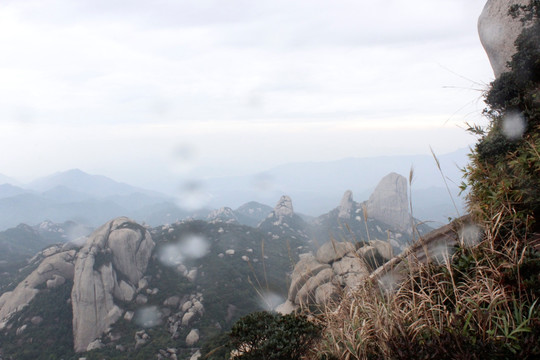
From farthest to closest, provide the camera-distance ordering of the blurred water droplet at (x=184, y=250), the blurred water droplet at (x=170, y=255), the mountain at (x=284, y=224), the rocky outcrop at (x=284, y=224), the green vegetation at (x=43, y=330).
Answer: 1. the rocky outcrop at (x=284, y=224)
2. the mountain at (x=284, y=224)
3. the blurred water droplet at (x=184, y=250)
4. the blurred water droplet at (x=170, y=255)
5. the green vegetation at (x=43, y=330)

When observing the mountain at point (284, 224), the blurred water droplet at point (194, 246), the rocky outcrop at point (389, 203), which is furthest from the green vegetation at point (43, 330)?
the rocky outcrop at point (389, 203)

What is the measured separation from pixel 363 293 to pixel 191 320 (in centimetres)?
6005

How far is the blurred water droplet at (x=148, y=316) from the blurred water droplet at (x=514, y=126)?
63.8 meters

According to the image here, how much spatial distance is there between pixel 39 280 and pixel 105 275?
Result: 1360 cm

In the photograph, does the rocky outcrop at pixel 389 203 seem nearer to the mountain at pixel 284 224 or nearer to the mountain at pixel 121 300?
the mountain at pixel 284 224

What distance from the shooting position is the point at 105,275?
212ft

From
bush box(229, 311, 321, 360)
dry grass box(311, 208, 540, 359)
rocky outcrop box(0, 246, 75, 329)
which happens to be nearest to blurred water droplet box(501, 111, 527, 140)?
dry grass box(311, 208, 540, 359)

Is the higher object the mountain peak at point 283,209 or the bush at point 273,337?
the bush at point 273,337

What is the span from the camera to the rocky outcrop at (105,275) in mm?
59438

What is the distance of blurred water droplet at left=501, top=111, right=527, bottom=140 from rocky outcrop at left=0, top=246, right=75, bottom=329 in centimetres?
7870

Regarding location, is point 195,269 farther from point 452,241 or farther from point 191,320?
point 452,241

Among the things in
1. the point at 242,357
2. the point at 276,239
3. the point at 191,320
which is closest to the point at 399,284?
the point at 242,357

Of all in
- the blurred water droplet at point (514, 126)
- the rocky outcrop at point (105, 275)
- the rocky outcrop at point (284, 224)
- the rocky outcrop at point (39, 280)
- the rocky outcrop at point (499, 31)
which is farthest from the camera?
the rocky outcrop at point (284, 224)

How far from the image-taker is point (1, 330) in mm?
57125
